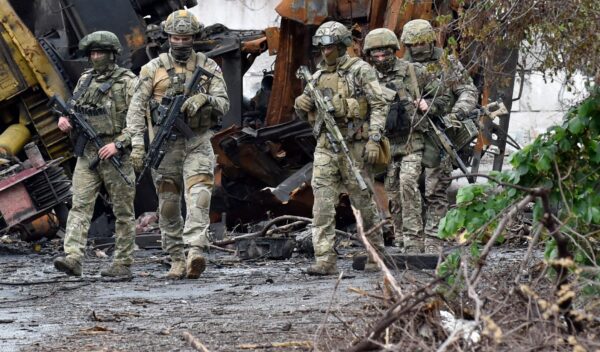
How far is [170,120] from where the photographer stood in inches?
426

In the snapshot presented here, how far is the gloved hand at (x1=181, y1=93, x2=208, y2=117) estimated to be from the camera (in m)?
10.7

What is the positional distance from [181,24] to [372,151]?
1.80 m

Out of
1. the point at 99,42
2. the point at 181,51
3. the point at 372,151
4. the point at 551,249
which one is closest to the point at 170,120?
the point at 181,51

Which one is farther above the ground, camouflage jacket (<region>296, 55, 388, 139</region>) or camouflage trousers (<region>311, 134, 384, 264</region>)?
camouflage jacket (<region>296, 55, 388, 139</region>)

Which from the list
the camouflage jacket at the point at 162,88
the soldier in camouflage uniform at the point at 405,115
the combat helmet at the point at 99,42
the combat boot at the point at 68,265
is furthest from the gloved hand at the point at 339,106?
the combat boot at the point at 68,265

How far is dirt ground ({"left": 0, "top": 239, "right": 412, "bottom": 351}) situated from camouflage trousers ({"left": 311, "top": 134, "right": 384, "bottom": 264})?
0.96 ft

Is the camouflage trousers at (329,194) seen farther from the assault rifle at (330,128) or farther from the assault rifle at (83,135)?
the assault rifle at (83,135)

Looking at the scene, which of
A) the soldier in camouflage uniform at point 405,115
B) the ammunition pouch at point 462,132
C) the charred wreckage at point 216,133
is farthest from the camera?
the charred wreckage at point 216,133

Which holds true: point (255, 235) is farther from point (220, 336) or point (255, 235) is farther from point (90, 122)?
point (220, 336)

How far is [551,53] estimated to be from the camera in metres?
7.60

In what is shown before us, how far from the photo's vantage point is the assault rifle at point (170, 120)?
10766mm

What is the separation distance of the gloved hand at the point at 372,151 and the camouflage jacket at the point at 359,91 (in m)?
0.10

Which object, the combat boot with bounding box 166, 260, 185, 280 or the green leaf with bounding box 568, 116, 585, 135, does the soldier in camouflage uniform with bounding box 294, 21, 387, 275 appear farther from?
the green leaf with bounding box 568, 116, 585, 135

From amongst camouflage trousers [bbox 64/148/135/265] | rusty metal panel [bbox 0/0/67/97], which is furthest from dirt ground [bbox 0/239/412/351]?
rusty metal panel [bbox 0/0/67/97]
